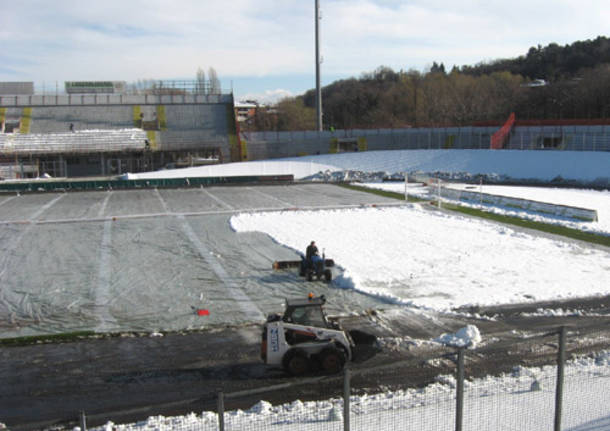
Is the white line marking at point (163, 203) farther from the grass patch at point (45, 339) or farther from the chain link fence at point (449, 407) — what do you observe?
the chain link fence at point (449, 407)

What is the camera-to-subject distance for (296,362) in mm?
11375

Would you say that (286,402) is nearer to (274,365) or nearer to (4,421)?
(274,365)

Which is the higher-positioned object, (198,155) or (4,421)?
(198,155)

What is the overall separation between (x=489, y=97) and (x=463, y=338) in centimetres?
7883

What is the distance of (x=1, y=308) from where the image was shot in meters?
16.5

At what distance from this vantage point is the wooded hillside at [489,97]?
78.5 meters

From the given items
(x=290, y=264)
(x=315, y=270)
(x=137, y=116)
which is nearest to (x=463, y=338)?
(x=315, y=270)

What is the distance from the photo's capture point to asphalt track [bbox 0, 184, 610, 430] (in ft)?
35.0

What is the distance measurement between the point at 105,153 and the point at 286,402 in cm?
5743

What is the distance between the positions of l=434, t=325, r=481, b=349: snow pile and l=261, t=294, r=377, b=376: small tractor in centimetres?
259

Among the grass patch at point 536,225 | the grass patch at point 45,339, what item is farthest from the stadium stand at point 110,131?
the grass patch at point 45,339

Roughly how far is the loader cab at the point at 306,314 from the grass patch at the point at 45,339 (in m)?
5.49

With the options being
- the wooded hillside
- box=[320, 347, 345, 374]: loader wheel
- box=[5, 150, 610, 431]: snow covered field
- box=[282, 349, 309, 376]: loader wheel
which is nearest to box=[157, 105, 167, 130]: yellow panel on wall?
the wooded hillside

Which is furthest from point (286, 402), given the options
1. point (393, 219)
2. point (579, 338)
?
point (393, 219)
